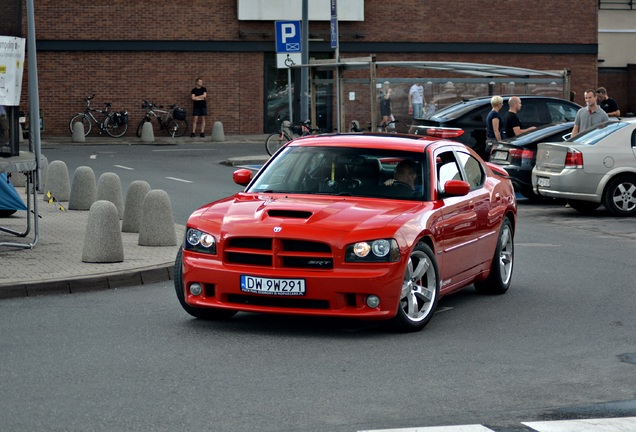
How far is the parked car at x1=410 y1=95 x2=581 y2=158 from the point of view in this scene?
26.0 metres

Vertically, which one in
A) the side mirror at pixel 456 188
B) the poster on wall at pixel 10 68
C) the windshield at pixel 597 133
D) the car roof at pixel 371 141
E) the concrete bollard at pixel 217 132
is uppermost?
the poster on wall at pixel 10 68

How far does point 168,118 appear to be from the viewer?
141ft

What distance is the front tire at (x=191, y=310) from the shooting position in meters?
9.73

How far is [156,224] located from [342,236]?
5.62m

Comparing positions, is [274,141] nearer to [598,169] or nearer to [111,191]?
[598,169]

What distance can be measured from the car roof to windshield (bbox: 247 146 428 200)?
0.20 ft

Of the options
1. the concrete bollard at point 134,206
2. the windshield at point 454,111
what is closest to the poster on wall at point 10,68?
the concrete bollard at point 134,206

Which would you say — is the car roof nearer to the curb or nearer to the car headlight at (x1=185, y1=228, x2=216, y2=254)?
the car headlight at (x1=185, y1=228, x2=216, y2=254)

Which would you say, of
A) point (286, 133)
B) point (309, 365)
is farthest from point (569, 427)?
point (286, 133)

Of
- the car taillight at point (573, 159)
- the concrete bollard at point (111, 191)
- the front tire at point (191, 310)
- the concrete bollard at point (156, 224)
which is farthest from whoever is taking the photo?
the car taillight at point (573, 159)

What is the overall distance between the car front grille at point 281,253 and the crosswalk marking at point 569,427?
278 cm

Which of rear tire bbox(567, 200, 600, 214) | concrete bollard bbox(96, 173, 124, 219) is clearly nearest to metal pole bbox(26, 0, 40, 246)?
concrete bollard bbox(96, 173, 124, 219)

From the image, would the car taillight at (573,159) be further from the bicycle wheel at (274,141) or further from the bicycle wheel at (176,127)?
the bicycle wheel at (176,127)

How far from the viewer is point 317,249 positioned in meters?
9.12
